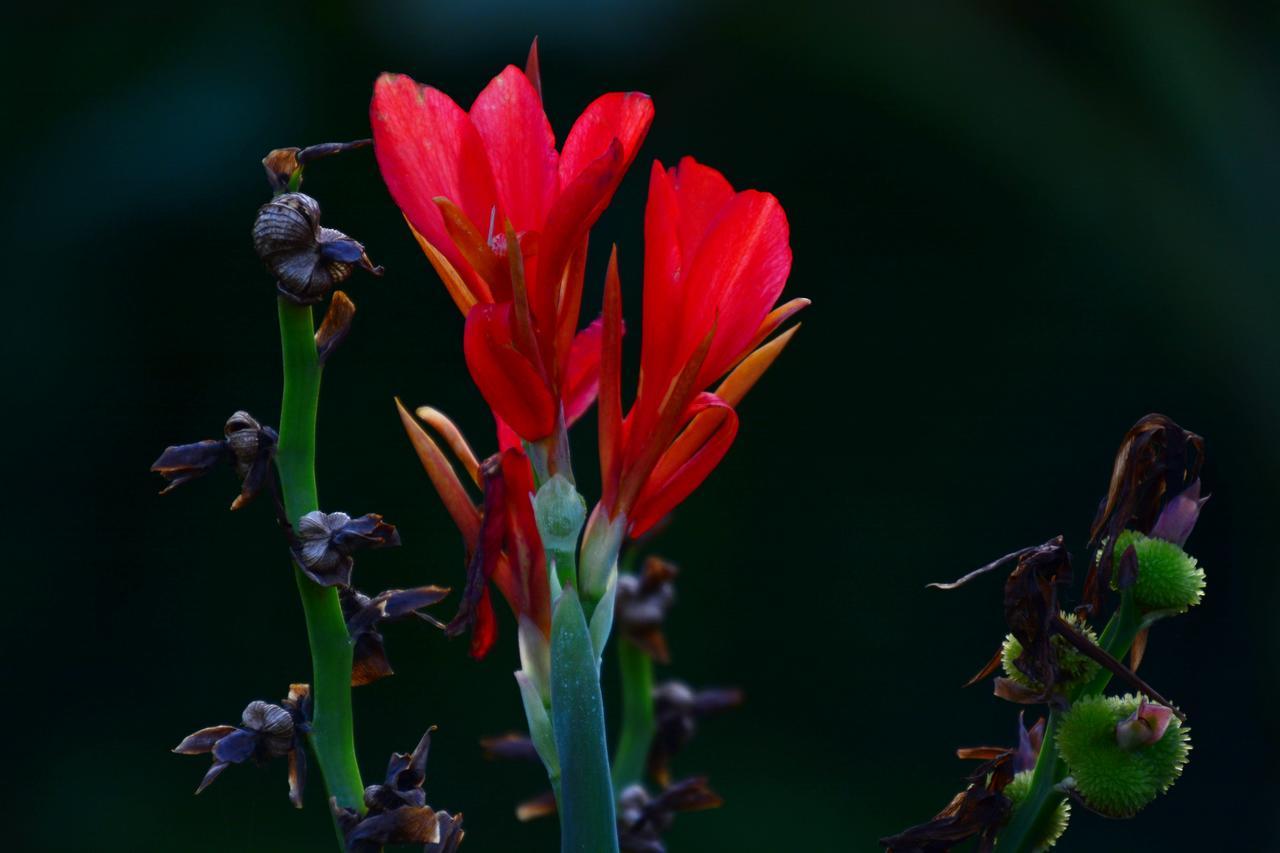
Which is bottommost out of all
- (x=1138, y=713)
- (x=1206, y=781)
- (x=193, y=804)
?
(x=1206, y=781)

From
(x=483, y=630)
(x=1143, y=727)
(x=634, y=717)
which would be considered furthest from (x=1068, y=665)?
(x=634, y=717)

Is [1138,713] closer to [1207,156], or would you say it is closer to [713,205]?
[713,205]

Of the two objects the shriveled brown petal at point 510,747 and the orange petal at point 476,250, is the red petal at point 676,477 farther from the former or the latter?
the shriveled brown petal at point 510,747

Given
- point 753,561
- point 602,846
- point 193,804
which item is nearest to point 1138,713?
point 602,846

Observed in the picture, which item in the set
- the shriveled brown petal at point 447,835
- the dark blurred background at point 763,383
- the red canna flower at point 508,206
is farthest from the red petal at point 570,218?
the dark blurred background at point 763,383

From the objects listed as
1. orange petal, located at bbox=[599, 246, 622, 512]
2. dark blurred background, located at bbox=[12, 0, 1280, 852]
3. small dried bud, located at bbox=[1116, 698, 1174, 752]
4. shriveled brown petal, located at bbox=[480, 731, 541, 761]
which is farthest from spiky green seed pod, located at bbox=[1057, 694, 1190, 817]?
dark blurred background, located at bbox=[12, 0, 1280, 852]

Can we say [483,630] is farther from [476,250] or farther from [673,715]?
[673,715]
